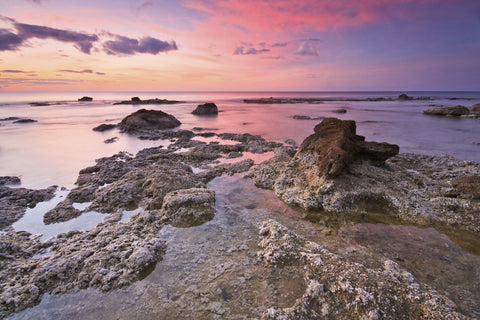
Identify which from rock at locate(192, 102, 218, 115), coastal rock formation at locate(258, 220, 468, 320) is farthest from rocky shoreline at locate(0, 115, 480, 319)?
rock at locate(192, 102, 218, 115)

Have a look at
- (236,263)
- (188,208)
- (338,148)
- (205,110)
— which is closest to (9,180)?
(188,208)

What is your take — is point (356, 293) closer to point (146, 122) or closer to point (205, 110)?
point (146, 122)

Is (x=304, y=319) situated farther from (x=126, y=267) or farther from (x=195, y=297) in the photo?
(x=126, y=267)

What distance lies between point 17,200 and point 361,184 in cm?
1035

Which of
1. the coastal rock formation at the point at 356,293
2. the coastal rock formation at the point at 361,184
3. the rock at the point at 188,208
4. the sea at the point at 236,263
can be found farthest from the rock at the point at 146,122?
the coastal rock formation at the point at 356,293

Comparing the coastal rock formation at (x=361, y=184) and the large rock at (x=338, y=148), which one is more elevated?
the large rock at (x=338, y=148)

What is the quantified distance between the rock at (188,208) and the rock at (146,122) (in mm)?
15686

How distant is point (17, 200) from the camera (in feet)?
21.1

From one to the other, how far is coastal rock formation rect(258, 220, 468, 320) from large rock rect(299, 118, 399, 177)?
3208 mm

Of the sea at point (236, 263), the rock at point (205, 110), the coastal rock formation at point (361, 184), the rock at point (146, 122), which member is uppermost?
the rock at point (205, 110)

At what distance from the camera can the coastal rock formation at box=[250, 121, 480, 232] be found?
5469 millimetres

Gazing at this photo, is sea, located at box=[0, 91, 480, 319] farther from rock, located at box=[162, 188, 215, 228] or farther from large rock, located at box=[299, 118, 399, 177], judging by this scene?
large rock, located at box=[299, 118, 399, 177]

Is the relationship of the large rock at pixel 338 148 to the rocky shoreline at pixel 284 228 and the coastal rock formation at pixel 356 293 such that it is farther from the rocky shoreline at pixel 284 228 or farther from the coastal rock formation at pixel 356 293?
the coastal rock formation at pixel 356 293

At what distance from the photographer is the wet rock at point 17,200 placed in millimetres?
5595
